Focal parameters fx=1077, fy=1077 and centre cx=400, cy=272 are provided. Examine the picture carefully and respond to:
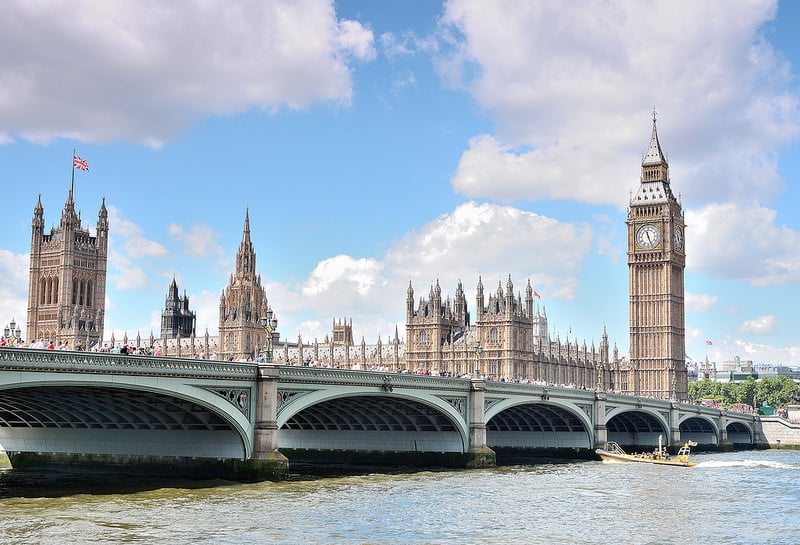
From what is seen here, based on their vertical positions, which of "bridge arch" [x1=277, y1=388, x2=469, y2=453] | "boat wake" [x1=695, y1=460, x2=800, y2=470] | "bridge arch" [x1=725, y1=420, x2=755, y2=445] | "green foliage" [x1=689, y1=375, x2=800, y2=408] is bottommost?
"boat wake" [x1=695, y1=460, x2=800, y2=470]

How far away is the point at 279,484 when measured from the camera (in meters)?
48.2

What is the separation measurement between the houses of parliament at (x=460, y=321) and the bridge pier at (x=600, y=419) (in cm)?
3739

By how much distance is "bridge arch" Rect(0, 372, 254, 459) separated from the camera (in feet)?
140

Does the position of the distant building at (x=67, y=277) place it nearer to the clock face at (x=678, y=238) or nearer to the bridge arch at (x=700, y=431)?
the clock face at (x=678, y=238)

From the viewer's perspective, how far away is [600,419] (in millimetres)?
80812

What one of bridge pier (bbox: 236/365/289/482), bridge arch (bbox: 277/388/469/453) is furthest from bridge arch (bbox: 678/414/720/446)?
bridge pier (bbox: 236/365/289/482)

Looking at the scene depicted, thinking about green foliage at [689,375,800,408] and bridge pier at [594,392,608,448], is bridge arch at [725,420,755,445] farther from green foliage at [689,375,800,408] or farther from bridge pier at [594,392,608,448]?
bridge pier at [594,392,608,448]

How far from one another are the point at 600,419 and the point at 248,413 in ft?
130

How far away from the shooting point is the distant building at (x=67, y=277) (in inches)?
6973

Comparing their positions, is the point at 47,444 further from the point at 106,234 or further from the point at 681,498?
the point at 106,234

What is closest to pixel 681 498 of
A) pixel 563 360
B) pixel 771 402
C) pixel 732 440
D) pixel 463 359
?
pixel 732 440

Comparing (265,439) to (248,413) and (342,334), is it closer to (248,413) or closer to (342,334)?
(248,413)

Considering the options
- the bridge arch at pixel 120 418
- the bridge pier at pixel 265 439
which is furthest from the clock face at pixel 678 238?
the bridge pier at pixel 265 439

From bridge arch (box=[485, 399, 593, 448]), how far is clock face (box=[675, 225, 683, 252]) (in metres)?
75.9
